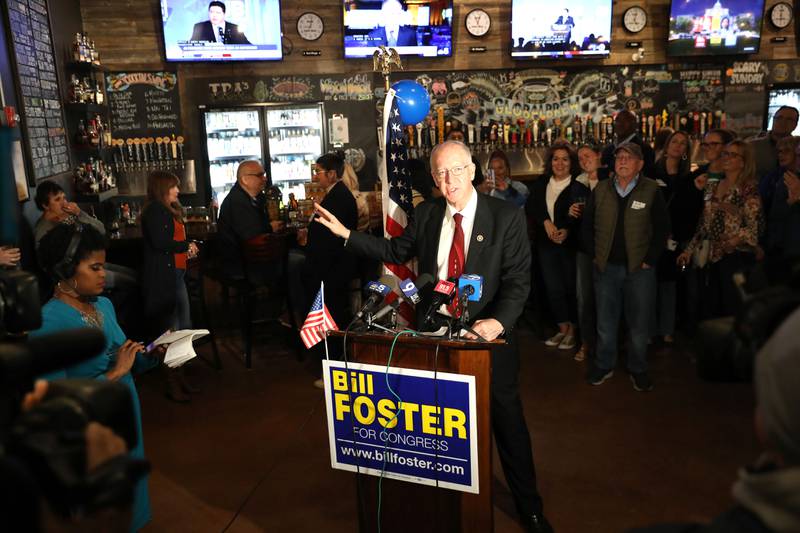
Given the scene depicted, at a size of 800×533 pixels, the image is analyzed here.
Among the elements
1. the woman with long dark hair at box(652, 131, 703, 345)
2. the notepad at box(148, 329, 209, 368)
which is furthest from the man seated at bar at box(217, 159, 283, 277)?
the woman with long dark hair at box(652, 131, 703, 345)

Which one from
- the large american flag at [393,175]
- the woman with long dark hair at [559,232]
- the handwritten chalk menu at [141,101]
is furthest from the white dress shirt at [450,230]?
the handwritten chalk menu at [141,101]

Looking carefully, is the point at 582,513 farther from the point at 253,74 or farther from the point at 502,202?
the point at 253,74

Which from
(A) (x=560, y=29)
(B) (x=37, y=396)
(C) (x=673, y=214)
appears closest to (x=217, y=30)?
(A) (x=560, y=29)

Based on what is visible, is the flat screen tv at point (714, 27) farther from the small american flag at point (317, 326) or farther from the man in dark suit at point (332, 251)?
the small american flag at point (317, 326)

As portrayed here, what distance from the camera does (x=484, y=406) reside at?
2.36m

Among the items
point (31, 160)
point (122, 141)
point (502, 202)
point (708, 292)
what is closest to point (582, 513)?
point (502, 202)

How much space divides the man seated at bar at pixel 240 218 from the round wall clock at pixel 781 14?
266 inches

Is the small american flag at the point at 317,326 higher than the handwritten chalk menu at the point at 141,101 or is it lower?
lower

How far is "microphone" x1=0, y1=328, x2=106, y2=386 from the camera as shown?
42.6 inches

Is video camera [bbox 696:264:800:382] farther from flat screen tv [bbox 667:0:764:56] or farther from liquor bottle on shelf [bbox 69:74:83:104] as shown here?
flat screen tv [bbox 667:0:764:56]

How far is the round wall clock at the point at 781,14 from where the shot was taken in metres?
8.08

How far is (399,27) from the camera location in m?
7.68

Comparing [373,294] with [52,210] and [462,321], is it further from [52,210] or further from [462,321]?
[52,210]

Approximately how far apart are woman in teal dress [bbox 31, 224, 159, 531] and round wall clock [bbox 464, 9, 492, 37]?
21.1 feet
